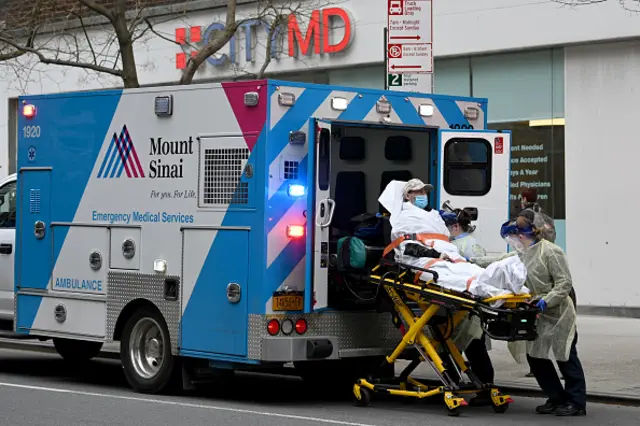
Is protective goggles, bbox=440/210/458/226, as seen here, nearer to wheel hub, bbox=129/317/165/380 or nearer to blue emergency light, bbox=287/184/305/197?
blue emergency light, bbox=287/184/305/197

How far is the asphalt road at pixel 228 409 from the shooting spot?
402 inches

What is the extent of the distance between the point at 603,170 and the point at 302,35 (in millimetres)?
5491

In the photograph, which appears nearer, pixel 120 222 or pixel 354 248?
pixel 354 248

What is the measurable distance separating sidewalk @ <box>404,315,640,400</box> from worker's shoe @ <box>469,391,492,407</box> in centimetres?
140

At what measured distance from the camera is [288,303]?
11023 millimetres

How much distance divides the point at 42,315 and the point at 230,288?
2.80 metres

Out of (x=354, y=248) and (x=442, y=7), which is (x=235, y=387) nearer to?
(x=354, y=248)

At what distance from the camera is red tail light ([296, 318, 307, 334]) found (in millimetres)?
11031

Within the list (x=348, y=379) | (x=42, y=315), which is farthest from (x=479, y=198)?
(x=42, y=315)

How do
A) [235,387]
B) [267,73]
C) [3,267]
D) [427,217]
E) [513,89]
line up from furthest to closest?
[267,73]
[513,89]
[3,267]
[235,387]
[427,217]

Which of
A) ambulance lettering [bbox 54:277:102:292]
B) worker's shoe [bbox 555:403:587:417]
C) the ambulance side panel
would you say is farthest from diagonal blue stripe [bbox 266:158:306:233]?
worker's shoe [bbox 555:403:587:417]

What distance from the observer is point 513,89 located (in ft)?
62.7

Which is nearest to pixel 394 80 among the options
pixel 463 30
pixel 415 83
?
pixel 415 83

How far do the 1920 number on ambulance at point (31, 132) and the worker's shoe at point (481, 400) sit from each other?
5.29 m
